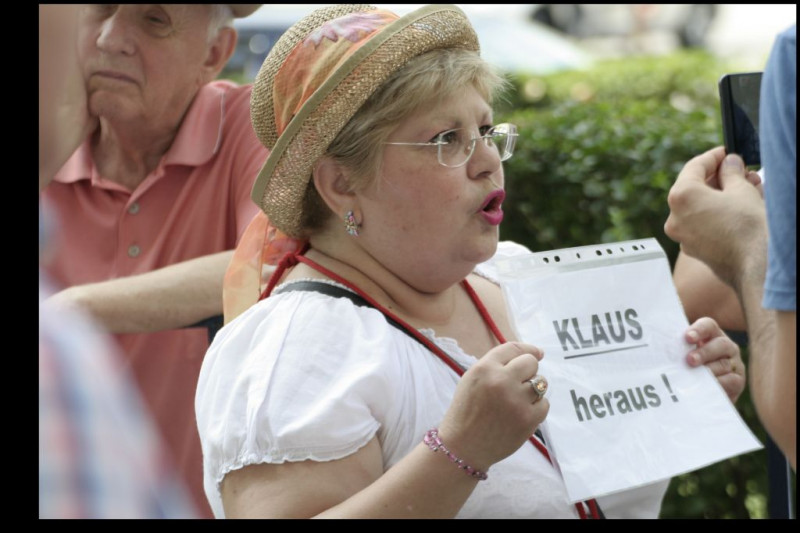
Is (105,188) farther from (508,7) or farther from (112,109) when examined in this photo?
(508,7)

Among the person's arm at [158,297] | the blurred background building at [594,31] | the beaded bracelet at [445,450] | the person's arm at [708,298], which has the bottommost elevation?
the blurred background building at [594,31]

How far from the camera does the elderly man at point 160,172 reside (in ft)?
9.60

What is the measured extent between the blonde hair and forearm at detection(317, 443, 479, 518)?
62 cm

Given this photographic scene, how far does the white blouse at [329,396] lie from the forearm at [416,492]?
100 mm

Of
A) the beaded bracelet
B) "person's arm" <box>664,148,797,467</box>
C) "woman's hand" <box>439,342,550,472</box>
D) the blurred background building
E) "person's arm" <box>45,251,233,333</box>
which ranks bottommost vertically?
the blurred background building

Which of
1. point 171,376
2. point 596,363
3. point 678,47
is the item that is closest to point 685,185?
point 596,363

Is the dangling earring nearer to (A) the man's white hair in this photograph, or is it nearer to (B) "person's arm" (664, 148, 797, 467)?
(B) "person's arm" (664, 148, 797, 467)

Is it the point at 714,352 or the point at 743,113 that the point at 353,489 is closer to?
the point at 714,352

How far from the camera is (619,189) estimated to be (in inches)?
163

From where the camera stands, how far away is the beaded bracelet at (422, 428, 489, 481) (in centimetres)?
182

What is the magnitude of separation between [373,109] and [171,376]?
1210 mm

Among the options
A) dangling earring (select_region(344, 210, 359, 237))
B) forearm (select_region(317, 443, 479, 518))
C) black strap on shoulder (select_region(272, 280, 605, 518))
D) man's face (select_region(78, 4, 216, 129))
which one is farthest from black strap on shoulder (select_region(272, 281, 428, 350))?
man's face (select_region(78, 4, 216, 129))

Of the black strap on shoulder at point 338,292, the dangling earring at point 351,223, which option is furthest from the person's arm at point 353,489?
the dangling earring at point 351,223

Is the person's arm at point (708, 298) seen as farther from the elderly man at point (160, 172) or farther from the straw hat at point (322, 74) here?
the elderly man at point (160, 172)
